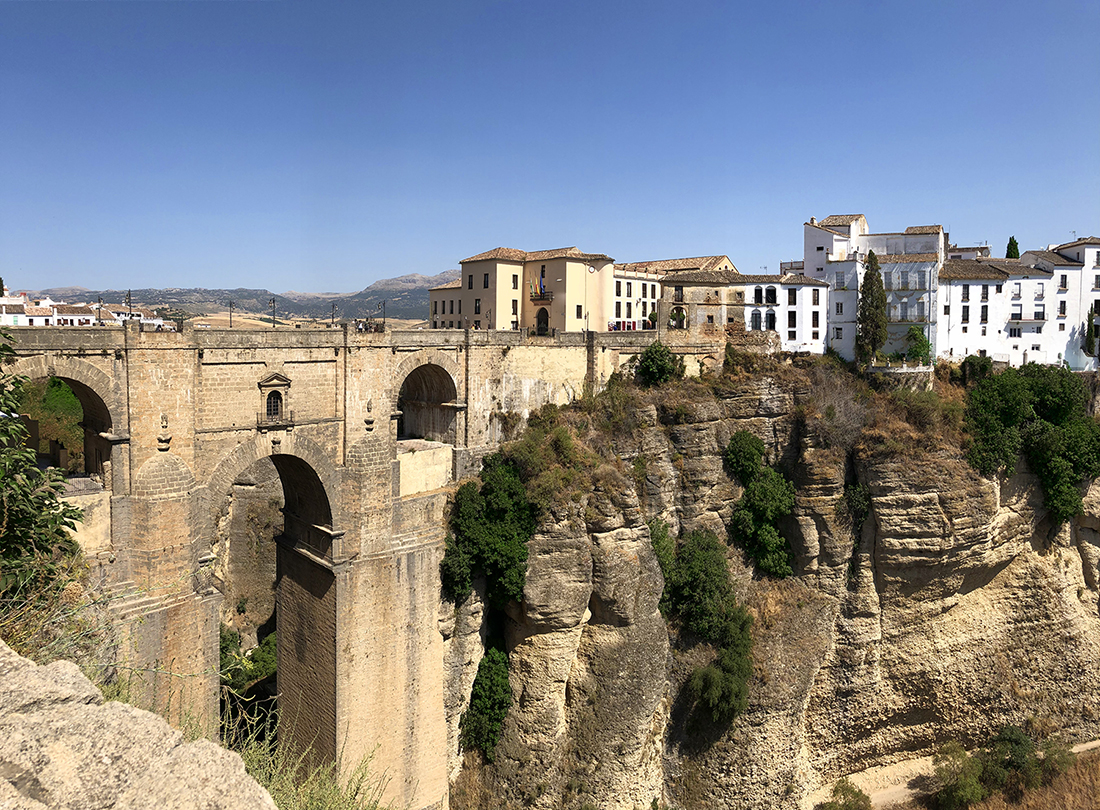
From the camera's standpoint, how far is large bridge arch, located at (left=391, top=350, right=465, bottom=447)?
24.1 meters

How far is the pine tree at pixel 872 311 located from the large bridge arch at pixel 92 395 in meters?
28.9

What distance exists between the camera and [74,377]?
16.3 metres

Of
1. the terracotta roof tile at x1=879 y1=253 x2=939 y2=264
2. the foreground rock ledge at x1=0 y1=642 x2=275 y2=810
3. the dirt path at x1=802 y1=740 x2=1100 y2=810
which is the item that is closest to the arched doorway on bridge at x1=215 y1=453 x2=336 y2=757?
the foreground rock ledge at x1=0 y1=642 x2=275 y2=810

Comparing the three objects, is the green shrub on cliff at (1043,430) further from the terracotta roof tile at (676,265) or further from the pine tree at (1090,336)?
the terracotta roof tile at (676,265)

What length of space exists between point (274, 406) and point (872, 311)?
83.3 feet

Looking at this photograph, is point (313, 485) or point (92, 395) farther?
point (313, 485)

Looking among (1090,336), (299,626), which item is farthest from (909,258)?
(299,626)

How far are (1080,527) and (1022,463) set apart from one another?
5031 mm

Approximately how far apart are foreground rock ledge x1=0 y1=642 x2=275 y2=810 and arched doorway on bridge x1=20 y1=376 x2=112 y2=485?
854cm

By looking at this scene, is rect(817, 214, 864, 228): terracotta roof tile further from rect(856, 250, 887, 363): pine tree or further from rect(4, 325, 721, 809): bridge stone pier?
rect(4, 325, 721, 809): bridge stone pier

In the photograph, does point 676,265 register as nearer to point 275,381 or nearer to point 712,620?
point 712,620

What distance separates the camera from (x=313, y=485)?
21078 mm

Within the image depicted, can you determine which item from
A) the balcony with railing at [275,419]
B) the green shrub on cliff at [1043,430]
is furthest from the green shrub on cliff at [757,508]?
the balcony with railing at [275,419]

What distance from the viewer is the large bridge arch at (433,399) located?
78.9 feet
